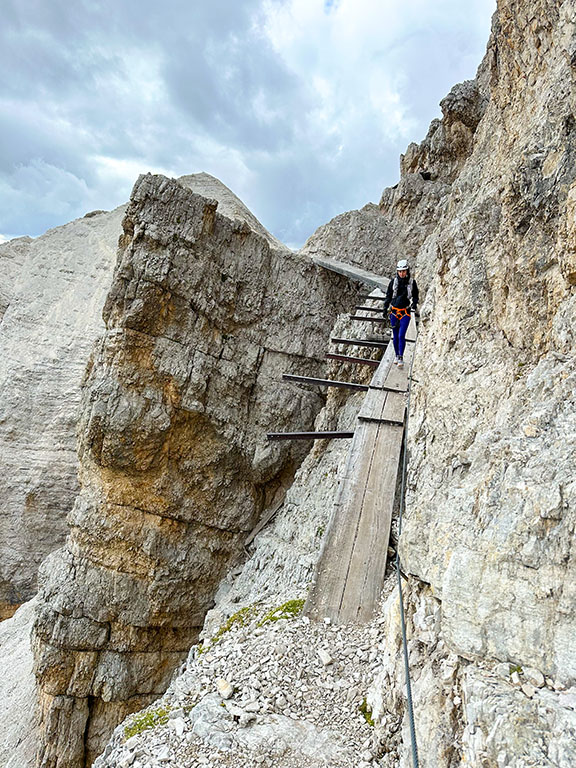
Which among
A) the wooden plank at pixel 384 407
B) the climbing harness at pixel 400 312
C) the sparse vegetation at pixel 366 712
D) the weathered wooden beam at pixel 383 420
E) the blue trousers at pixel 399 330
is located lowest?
the sparse vegetation at pixel 366 712

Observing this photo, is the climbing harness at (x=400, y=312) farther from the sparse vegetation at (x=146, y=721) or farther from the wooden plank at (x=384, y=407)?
the sparse vegetation at (x=146, y=721)

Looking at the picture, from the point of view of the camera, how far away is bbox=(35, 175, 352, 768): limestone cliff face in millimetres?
11414

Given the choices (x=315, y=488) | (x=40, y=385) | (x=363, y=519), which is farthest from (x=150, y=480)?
(x=40, y=385)

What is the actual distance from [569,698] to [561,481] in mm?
797

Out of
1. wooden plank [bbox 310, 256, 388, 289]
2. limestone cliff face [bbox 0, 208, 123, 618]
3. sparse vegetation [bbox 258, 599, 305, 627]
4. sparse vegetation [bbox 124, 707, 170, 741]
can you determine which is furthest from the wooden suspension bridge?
limestone cliff face [bbox 0, 208, 123, 618]

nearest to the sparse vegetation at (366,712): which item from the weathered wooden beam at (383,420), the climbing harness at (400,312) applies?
the weathered wooden beam at (383,420)

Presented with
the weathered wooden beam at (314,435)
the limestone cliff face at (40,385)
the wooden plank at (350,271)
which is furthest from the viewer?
the limestone cliff face at (40,385)

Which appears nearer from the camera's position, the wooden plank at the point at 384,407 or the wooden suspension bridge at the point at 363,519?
the wooden suspension bridge at the point at 363,519

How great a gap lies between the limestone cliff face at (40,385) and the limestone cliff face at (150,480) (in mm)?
6751

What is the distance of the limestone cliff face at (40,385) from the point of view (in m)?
18.1

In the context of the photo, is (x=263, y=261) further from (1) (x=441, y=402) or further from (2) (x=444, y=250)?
(1) (x=441, y=402)

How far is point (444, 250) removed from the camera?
17.9 ft

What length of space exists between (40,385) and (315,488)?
1591 centimetres

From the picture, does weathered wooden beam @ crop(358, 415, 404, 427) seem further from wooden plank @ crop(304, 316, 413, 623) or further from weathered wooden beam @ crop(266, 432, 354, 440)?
weathered wooden beam @ crop(266, 432, 354, 440)
